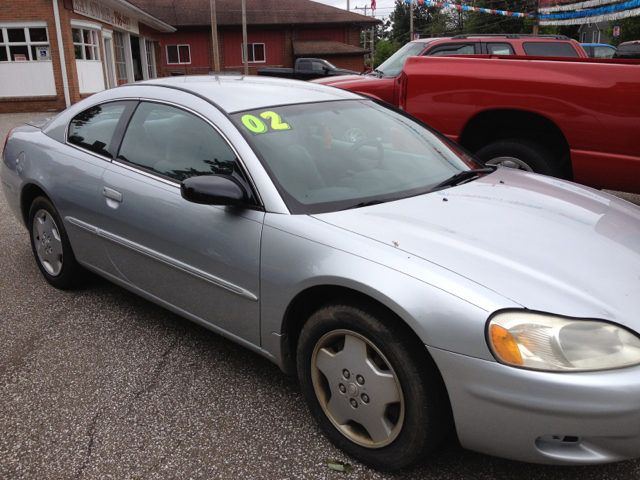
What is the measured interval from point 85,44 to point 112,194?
20130 millimetres

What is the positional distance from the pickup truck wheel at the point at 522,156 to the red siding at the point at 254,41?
35665 millimetres

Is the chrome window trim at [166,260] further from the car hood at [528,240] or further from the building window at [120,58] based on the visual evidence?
the building window at [120,58]

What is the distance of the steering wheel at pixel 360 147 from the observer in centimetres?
291

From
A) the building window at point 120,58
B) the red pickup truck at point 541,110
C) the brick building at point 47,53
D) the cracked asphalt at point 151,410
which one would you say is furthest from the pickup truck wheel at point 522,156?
the building window at point 120,58

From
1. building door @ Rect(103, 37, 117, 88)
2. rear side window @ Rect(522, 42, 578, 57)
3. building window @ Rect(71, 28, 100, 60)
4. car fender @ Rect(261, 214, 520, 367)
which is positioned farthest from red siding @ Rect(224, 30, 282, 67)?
car fender @ Rect(261, 214, 520, 367)

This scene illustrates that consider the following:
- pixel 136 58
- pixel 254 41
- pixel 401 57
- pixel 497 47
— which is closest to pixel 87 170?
pixel 401 57

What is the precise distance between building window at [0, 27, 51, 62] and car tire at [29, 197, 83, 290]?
57.8ft

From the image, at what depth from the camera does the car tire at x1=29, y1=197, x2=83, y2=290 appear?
3.85 metres

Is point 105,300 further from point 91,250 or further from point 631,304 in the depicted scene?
point 631,304

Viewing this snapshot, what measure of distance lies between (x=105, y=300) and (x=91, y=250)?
1.80 ft

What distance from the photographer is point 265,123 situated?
113 inches

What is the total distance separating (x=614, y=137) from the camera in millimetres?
4609

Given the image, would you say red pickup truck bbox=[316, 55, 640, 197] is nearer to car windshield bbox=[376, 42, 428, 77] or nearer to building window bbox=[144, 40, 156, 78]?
car windshield bbox=[376, 42, 428, 77]

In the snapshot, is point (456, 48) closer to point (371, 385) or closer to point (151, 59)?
point (371, 385)
